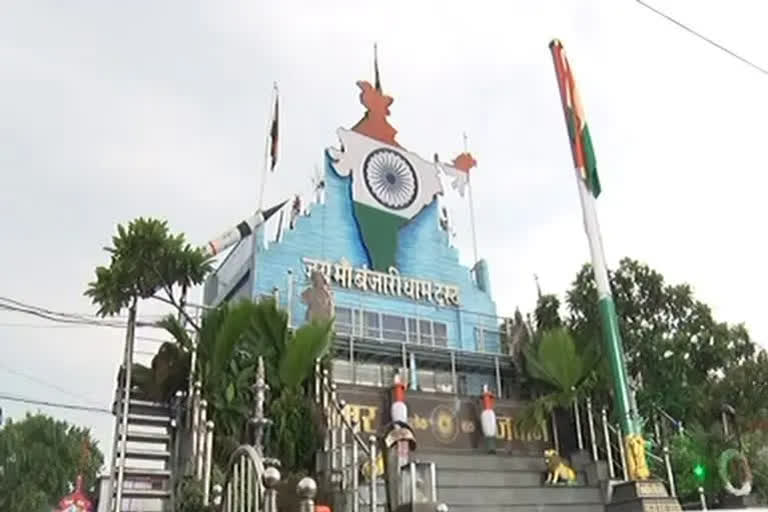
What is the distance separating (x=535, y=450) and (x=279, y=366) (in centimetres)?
443

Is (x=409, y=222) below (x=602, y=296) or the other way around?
the other way around

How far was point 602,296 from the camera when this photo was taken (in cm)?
1059

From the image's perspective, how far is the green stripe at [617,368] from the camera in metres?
9.48

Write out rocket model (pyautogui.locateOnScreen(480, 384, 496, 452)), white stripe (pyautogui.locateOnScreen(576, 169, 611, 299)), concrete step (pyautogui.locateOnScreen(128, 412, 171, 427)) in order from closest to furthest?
concrete step (pyautogui.locateOnScreen(128, 412, 171, 427))
rocket model (pyautogui.locateOnScreen(480, 384, 496, 452))
white stripe (pyautogui.locateOnScreen(576, 169, 611, 299))

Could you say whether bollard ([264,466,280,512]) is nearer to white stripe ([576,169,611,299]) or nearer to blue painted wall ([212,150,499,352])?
white stripe ([576,169,611,299])

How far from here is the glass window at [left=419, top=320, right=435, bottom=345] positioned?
15.9 m

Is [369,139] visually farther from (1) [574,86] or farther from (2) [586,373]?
(2) [586,373]

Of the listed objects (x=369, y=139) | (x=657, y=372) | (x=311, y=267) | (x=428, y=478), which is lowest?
(x=428, y=478)

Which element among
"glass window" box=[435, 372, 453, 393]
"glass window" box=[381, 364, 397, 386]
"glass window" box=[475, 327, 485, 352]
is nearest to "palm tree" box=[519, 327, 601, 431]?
"glass window" box=[435, 372, 453, 393]

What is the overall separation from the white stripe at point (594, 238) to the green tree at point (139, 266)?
6.09 m

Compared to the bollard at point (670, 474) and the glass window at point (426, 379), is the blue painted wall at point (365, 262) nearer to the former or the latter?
the glass window at point (426, 379)

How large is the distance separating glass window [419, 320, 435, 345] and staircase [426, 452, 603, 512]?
716 cm

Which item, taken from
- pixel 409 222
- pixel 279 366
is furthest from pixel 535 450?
pixel 409 222

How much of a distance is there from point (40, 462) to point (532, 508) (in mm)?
20681
